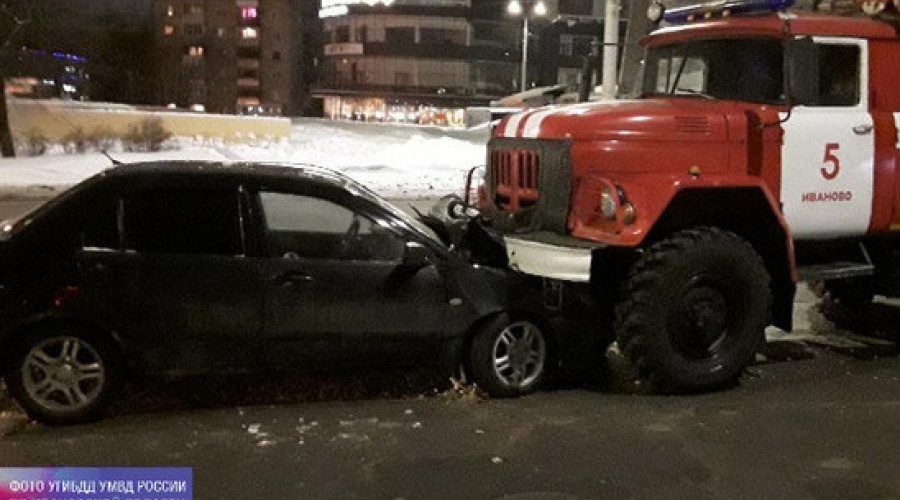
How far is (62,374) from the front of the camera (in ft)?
17.8

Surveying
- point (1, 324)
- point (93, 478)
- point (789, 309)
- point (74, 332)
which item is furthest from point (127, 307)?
point (789, 309)

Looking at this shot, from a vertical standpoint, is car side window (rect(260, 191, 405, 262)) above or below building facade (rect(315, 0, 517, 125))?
below

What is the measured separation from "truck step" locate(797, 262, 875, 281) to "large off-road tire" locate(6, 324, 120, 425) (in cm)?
465

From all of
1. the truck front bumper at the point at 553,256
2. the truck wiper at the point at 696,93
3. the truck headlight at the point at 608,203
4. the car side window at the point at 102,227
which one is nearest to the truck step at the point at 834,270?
the truck wiper at the point at 696,93

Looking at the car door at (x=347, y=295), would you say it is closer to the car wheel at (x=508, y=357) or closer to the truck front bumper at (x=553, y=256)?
the car wheel at (x=508, y=357)

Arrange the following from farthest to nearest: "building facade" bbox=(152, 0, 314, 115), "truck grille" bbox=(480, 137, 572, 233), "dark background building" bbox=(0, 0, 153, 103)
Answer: "building facade" bbox=(152, 0, 314, 115) < "dark background building" bbox=(0, 0, 153, 103) < "truck grille" bbox=(480, 137, 572, 233)

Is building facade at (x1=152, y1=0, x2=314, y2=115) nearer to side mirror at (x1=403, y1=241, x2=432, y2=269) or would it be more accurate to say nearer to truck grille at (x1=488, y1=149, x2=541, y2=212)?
truck grille at (x1=488, y1=149, x2=541, y2=212)

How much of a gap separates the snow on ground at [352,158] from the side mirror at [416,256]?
12019mm

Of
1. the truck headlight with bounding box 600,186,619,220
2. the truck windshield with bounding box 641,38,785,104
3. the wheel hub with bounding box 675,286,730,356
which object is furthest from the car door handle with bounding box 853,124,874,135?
the truck headlight with bounding box 600,186,619,220

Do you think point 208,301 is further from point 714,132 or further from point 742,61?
point 742,61

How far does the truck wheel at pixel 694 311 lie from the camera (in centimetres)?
612

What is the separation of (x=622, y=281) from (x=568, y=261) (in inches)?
25.8

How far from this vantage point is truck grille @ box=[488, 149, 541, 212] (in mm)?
6535

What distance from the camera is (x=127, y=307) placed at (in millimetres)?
5508
